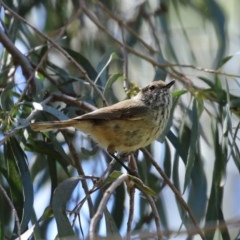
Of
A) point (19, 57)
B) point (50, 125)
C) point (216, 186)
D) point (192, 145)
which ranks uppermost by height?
point (19, 57)

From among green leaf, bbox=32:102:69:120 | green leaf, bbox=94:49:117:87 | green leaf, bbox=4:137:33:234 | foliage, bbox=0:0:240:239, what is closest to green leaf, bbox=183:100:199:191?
foliage, bbox=0:0:240:239

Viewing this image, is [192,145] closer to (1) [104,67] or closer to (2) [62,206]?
(1) [104,67]

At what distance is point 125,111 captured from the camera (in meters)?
3.54

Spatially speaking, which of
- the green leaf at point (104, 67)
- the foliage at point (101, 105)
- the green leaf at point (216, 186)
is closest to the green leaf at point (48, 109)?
the foliage at point (101, 105)

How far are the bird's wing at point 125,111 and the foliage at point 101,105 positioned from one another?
0.05 meters

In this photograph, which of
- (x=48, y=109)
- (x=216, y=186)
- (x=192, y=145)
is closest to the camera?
(x=48, y=109)

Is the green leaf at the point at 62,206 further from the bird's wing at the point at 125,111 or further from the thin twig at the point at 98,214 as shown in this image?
the bird's wing at the point at 125,111

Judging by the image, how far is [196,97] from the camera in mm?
3684

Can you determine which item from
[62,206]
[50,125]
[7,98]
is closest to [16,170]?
[50,125]

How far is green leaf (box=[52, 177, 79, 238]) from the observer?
2.69 m

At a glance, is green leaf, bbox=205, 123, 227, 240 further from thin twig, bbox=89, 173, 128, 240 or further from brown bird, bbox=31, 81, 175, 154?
thin twig, bbox=89, 173, 128, 240

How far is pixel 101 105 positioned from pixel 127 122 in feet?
1.00

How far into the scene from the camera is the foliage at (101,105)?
2955 mm

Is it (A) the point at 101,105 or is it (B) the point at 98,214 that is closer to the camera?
(B) the point at 98,214
